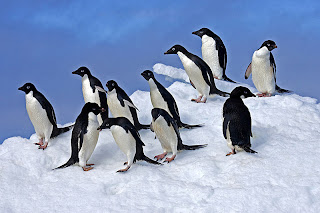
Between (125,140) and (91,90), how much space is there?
154 cm

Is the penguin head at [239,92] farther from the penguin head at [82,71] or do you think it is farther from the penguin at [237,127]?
the penguin head at [82,71]

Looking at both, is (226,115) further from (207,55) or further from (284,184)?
(207,55)

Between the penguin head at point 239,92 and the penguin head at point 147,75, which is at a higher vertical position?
the penguin head at point 147,75

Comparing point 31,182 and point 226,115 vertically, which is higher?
point 226,115

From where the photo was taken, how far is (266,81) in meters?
7.26

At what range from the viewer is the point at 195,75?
678 centimetres

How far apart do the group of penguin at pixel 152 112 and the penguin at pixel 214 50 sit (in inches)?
0.7

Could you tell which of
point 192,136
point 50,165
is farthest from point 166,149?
point 50,165

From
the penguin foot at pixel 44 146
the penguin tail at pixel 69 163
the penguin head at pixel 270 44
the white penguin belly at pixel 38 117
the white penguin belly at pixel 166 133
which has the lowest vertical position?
the penguin tail at pixel 69 163

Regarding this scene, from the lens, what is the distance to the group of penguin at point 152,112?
482cm


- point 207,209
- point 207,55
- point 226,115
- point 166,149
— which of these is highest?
point 207,55

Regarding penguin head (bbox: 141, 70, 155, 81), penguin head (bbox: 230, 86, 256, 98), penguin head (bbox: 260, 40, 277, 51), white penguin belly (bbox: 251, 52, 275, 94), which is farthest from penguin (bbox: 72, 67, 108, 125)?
penguin head (bbox: 260, 40, 277, 51)

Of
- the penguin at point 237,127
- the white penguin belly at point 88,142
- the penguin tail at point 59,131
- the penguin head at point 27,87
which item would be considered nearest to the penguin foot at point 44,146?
the penguin tail at point 59,131

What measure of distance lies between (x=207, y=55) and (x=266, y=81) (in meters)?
1.48
